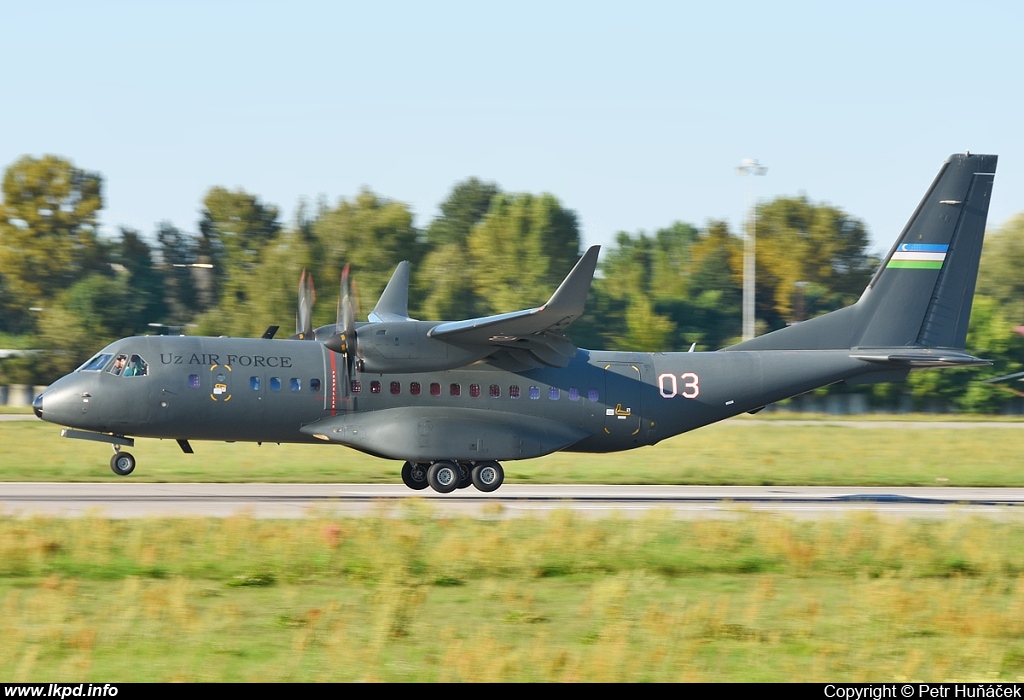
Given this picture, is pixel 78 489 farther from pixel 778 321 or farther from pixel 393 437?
pixel 778 321

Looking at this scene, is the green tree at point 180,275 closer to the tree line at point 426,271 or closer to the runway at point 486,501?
the tree line at point 426,271

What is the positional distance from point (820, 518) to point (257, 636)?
41.9ft

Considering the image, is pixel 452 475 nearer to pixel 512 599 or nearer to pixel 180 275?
pixel 512 599

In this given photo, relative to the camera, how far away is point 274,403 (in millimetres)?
21984

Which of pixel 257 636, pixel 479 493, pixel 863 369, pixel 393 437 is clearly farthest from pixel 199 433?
pixel 863 369

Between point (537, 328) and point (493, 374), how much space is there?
2.18 meters

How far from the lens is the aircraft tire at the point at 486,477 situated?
23.0 metres

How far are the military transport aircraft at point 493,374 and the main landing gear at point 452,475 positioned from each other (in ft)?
0.11

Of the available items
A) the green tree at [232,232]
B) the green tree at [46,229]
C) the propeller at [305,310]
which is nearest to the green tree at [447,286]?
the green tree at [232,232]

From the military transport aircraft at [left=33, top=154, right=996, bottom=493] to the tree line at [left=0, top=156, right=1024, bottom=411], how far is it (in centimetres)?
3358

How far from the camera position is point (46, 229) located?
265 ft

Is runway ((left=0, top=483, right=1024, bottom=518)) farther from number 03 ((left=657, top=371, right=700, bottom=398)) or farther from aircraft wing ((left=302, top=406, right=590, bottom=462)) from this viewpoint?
number 03 ((left=657, top=371, right=700, bottom=398))

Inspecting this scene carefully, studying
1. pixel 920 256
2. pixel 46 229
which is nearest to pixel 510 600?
pixel 920 256
